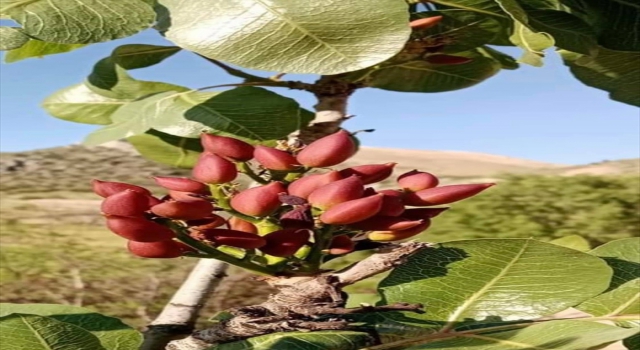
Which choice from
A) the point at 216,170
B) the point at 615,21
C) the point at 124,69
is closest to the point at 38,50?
the point at 124,69

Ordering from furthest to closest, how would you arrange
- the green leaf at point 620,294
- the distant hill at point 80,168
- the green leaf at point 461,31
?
the distant hill at point 80,168
the green leaf at point 461,31
the green leaf at point 620,294

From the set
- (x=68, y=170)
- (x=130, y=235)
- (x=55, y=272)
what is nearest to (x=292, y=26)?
(x=130, y=235)

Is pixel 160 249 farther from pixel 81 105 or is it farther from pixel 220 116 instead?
pixel 81 105

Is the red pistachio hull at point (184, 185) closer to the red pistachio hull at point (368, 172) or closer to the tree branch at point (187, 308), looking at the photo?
the red pistachio hull at point (368, 172)

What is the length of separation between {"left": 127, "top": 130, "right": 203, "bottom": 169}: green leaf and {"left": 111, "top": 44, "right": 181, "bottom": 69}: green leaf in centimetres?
5

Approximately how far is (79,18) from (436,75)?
332 mm

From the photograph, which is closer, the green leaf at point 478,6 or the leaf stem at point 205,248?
the leaf stem at point 205,248

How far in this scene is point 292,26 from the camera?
37cm

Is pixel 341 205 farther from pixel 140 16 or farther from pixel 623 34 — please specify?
pixel 623 34

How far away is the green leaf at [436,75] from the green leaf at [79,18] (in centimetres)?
23

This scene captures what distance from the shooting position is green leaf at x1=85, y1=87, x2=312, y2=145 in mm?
481

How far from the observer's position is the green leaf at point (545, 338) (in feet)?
0.93

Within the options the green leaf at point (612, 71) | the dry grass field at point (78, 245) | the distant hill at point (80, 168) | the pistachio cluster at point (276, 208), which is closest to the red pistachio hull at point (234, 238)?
the pistachio cluster at point (276, 208)

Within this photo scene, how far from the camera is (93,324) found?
17.6 inches
